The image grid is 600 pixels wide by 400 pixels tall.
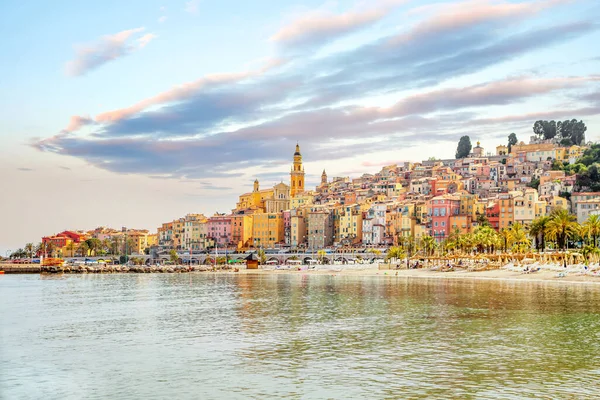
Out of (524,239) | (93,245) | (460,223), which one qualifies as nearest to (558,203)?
(460,223)

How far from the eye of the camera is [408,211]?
14938 centimetres

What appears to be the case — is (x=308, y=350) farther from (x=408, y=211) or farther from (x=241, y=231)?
(x=241, y=231)

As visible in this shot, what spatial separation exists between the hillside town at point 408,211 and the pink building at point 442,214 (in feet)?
0.70

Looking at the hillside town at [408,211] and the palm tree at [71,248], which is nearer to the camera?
the hillside town at [408,211]

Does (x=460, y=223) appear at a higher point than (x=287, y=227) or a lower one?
lower

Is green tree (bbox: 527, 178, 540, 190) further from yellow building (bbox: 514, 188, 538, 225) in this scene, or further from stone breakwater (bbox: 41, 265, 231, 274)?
stone breakwater (bbox: 41, 265, 231, 274)

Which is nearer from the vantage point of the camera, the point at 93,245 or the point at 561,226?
the point at 561,226

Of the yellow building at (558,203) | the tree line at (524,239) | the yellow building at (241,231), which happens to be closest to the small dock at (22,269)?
the yellow building at (241,231)

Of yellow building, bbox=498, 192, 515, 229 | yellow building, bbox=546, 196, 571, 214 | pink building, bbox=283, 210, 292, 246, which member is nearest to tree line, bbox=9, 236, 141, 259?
pink building, bbox=283, 210, 292, 246

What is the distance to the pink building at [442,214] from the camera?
13875cm

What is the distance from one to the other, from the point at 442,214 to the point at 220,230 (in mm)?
69416

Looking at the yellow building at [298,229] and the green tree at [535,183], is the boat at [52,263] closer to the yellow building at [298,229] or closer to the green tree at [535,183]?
the yellow building at [298,229]

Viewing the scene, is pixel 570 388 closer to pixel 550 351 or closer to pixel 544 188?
pixel 550 351

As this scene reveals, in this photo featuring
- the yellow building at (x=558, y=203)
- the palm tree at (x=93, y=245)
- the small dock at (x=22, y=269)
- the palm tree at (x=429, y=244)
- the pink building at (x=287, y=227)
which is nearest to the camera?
the palm tree at (x=429, y=244)
